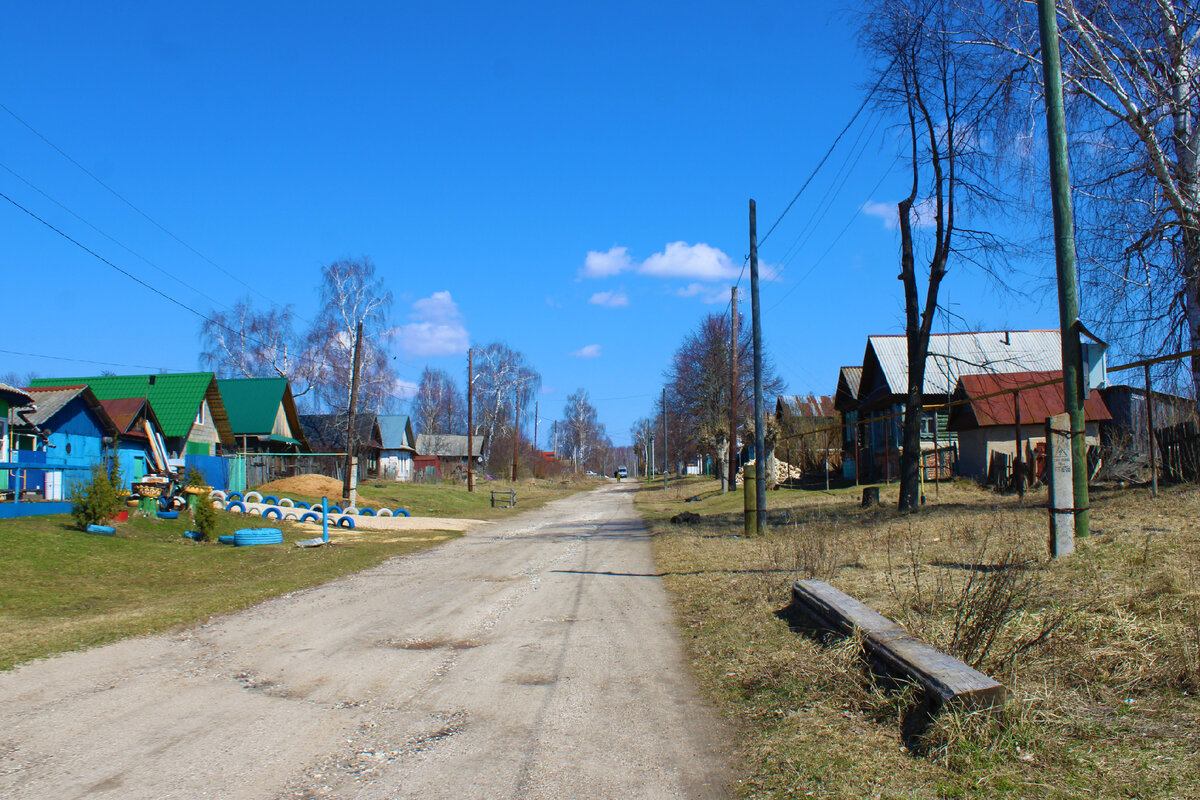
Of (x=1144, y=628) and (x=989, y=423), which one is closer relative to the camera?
(x=1144, y=628)

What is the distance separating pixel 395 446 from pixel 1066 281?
63120 mm

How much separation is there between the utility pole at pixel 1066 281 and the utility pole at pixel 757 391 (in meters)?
8.45

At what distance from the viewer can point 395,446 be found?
6769 centimetres

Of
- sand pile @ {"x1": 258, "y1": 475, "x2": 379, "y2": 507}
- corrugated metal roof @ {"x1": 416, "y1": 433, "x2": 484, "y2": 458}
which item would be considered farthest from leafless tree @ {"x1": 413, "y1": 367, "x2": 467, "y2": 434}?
sand pile @ {"x1": 258, "y1": 475, "x2": 379, "y2": 507}

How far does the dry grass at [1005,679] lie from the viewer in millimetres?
3895

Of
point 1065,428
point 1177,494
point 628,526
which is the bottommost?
point 628,526

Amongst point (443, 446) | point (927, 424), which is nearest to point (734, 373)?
point (927, 424)

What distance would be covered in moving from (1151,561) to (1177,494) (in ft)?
20.0

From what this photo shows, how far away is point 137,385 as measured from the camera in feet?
120

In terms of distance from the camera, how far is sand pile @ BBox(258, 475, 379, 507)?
3609cm

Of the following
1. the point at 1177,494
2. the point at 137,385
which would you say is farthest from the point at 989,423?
the point at 137,385

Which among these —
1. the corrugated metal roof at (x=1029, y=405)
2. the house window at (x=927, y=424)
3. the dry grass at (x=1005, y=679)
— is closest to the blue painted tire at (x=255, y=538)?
the dry grass at (x=1005, y=679)

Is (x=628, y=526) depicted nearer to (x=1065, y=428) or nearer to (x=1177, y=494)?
(x=1177, y=494)

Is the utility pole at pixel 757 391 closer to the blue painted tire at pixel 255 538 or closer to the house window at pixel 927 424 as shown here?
the blue painted tire at pixel 255 538
